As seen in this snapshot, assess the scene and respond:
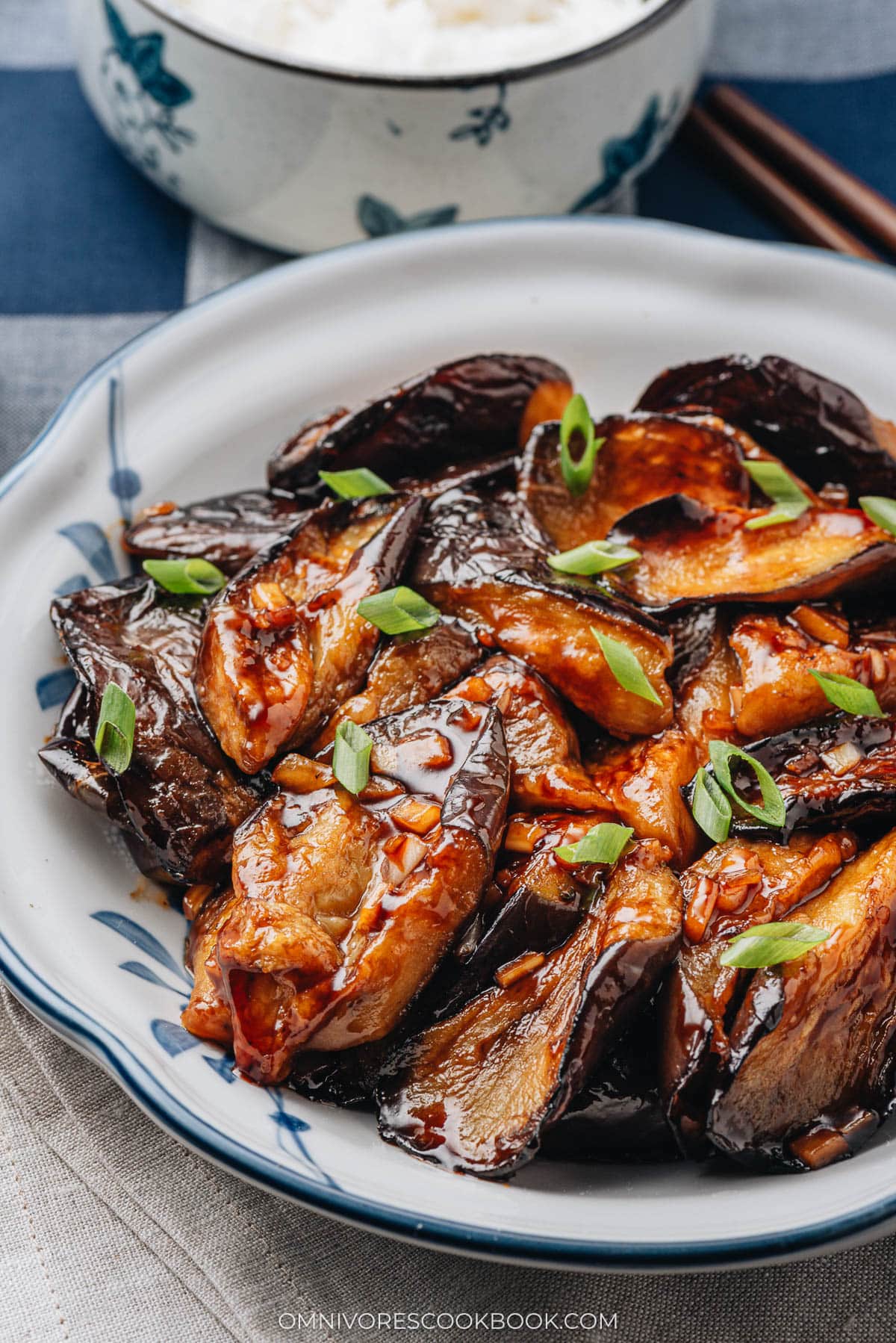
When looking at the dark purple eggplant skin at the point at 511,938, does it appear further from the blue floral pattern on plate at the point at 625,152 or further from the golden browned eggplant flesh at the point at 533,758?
the blue floral pattern on plate at the point at 625,152

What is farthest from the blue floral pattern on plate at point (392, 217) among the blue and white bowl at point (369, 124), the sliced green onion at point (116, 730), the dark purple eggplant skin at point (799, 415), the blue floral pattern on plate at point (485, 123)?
the sliced green onion at point (116, 730)

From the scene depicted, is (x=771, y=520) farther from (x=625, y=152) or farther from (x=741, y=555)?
(x=625, y=152)

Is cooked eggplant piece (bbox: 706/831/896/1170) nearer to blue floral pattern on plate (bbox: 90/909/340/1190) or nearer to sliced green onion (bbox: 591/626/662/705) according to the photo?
sliced green onion (bbox: 591/626/662/705)

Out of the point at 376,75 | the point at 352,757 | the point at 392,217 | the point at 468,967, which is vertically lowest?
the point at 468,967

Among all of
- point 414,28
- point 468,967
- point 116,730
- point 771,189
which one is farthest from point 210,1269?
point 771,189

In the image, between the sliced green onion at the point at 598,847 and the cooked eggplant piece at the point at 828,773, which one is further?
the cooked eggplant piece at the point at 828,773

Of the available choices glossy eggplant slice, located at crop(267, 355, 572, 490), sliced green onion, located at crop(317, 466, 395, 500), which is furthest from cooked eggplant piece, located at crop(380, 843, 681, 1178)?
glossy eggplant slice, located at crop(267, 355, 572, 490)
